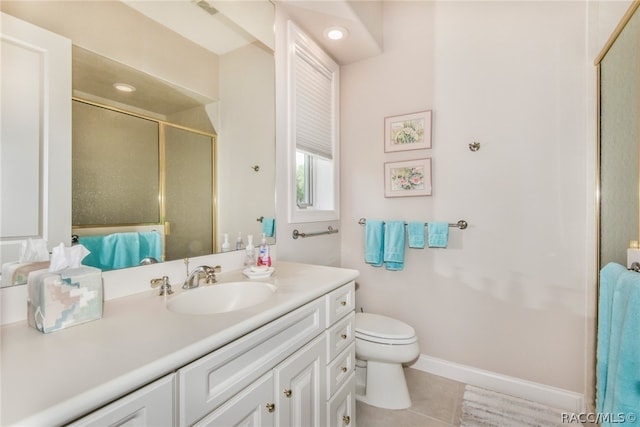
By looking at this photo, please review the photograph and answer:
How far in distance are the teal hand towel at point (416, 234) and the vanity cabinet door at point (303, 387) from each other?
109 centimetres

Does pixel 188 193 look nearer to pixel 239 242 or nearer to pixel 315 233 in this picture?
pixel 239 242

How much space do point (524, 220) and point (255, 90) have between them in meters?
1.78

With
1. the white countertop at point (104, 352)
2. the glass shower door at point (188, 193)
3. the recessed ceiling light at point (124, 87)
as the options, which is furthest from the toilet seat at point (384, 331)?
the recessed ceiling light at point (124, 87)

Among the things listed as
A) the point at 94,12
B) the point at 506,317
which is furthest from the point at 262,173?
the point at 506,317

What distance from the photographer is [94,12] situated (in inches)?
37.6

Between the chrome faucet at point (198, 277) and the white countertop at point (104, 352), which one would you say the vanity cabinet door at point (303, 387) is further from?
the chrome faucet at point (198, 277)

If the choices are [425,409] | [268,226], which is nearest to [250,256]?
[268,226]

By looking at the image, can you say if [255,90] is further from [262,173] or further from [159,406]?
[159,406]

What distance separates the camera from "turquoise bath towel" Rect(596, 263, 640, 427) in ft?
3.18

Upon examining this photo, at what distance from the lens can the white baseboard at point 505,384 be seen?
1650 millimetres

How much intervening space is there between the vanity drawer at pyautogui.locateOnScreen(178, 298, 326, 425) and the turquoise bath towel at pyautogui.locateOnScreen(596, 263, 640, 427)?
3.59 feet

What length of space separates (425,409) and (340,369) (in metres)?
0.79

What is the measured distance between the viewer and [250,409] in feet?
2.68

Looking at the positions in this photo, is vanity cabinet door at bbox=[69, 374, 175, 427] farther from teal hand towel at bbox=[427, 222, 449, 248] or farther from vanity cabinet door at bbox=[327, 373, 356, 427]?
teal hand towel at bbox=[427, 222, 449, 248]
